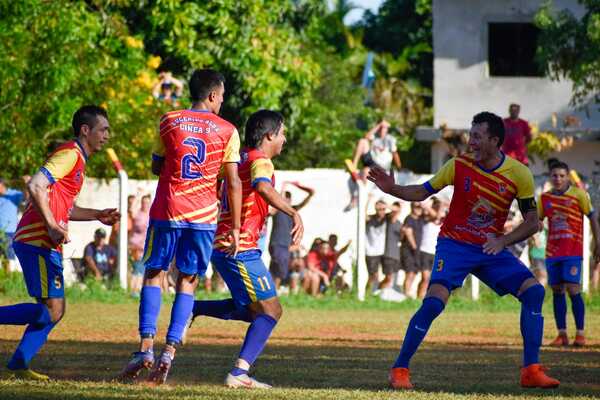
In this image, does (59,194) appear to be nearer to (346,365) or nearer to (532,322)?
(346,365)

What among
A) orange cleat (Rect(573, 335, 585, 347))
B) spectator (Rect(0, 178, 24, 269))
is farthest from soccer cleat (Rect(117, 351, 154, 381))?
spectator (Rect(0, 178, 24, 269))

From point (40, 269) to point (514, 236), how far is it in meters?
3.44

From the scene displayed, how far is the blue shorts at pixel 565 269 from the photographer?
1472 centimetres

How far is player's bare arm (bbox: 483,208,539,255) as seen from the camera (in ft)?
30.7

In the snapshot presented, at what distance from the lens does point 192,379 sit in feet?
31.1

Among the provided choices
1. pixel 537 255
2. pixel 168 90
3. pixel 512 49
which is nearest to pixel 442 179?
pixel 537 255

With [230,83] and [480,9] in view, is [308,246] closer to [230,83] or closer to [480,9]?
[230,83]

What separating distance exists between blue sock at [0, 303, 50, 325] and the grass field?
469 mm

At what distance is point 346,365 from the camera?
1097cm

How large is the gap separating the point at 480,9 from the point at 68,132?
14.3m

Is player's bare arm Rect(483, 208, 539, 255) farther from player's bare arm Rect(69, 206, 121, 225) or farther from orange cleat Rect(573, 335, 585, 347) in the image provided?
orange cleat Rect(573, 335, 585, 347)

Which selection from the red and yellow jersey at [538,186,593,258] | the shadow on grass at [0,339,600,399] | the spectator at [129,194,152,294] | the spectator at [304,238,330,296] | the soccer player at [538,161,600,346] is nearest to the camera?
the shadow on grass at [0,339,600,399]

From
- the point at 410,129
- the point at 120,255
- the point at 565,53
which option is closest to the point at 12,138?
the point at 120,255

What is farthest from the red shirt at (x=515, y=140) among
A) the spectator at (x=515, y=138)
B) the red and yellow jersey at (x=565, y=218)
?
the red and yellow jersey at (x=565, y=218)
